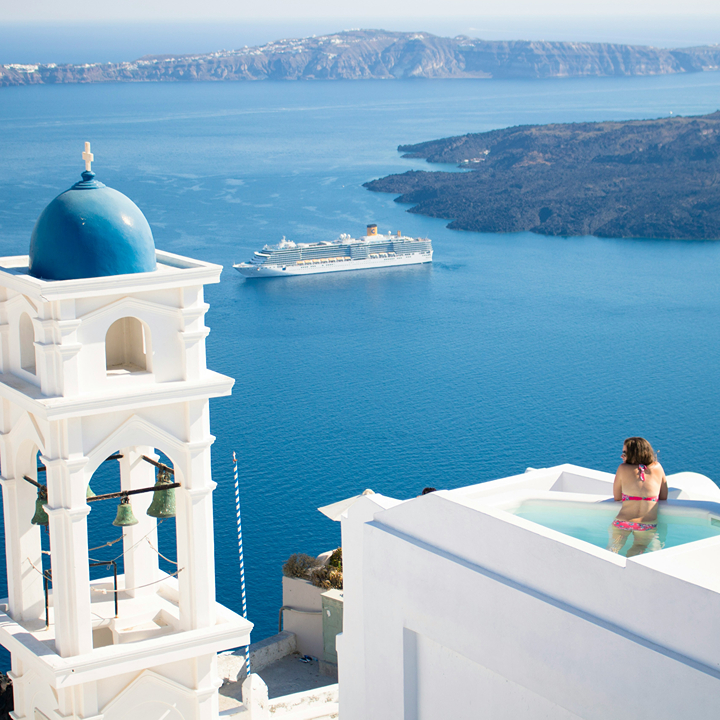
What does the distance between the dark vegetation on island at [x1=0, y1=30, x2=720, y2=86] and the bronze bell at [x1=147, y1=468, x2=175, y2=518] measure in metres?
175

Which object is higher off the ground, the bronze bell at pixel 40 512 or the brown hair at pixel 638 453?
the brown hair at pixel 638 453

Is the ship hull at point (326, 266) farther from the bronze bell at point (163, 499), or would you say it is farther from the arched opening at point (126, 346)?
the bronze bell at point (163, 499)

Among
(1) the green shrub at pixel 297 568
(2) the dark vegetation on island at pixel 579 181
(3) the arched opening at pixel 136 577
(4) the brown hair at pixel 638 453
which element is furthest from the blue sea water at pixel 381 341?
(4) the brown hair at pixel 638 453

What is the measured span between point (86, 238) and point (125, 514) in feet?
5.67

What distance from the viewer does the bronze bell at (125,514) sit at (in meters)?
5.92

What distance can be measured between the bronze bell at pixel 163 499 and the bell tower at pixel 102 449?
0.01m

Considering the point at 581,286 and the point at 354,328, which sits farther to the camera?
the point at 581,286

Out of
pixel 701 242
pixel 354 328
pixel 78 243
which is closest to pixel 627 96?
pixel 701 242

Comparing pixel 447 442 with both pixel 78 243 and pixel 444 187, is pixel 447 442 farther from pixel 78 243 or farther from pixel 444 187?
pixel 444 187

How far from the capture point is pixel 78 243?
206 inches

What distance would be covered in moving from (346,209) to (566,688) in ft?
203

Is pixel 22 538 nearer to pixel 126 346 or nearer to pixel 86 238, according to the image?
pixel 126 346

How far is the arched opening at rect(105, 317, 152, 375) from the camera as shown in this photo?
5992 millimetres

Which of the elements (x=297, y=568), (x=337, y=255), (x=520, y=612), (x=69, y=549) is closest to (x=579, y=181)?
(x=337, y=255)
